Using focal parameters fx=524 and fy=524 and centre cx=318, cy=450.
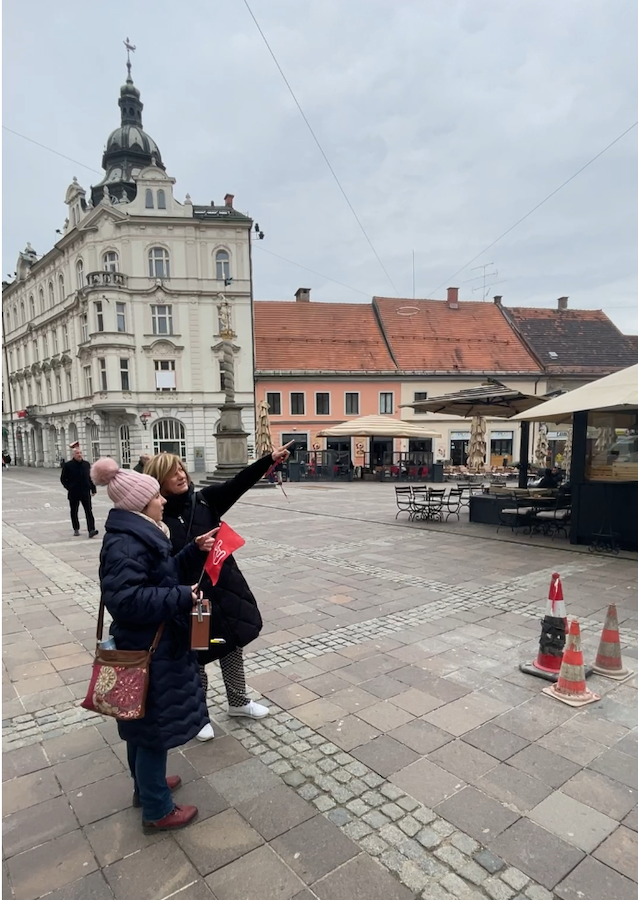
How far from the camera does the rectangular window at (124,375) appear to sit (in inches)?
1248

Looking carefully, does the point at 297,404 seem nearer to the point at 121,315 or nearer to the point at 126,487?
the point at 121,315

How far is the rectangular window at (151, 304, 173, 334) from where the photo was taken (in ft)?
105

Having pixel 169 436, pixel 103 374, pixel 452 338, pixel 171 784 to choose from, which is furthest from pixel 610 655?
pixel 452 338

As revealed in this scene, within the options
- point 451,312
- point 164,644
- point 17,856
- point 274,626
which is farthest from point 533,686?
point 451,312

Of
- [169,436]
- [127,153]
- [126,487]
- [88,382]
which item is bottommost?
[169,436]

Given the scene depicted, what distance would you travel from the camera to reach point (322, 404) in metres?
33.8

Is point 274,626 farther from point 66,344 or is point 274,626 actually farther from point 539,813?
point 66,344

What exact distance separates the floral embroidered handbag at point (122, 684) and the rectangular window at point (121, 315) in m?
32.5

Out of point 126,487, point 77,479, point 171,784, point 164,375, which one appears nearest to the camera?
point 126,487

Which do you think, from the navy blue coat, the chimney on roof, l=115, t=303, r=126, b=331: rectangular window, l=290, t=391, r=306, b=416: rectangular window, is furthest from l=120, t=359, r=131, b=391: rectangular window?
the navy blue coat

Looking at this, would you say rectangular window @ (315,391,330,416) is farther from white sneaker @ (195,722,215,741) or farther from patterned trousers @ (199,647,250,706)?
white sneaker @ (195,722,215,741)

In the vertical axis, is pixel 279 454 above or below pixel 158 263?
below

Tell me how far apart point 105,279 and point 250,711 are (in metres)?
32.4

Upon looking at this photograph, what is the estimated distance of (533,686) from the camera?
12.6ft
